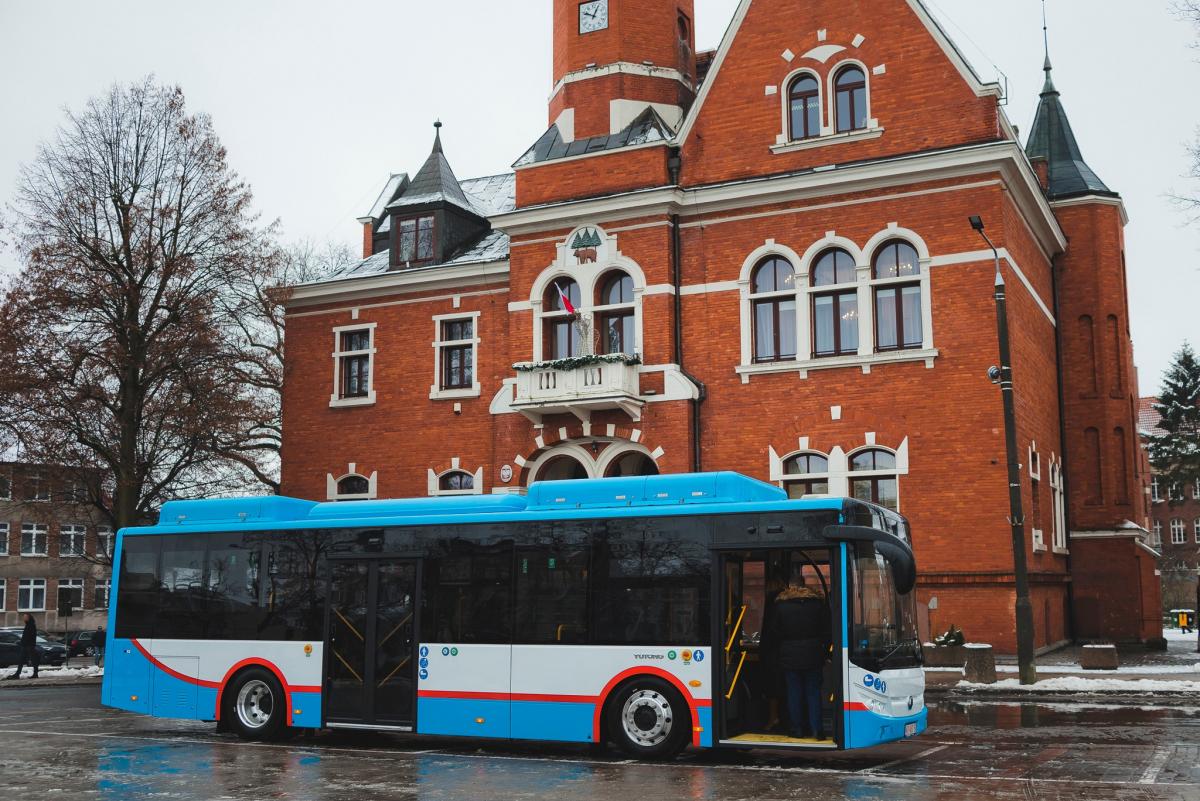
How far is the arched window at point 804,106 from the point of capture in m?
27.1

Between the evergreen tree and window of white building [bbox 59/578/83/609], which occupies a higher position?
the evergreen tree

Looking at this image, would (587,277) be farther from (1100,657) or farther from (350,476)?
(1100,657)

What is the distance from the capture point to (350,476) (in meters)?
33.7

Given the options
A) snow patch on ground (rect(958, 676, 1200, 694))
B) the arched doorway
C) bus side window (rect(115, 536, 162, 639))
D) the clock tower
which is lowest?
snow patch on ground (rect(958, 676, 1200, 694))

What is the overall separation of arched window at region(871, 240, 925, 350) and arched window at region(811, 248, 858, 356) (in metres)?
0.55

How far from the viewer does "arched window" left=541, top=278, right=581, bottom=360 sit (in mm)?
29156

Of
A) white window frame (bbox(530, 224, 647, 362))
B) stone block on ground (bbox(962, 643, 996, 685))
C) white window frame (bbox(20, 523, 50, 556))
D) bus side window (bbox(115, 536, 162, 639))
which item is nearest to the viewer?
bus side window (bbox(115, 536, 162, 639))

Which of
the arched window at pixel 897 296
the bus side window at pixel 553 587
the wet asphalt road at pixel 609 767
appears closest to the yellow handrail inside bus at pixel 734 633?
the wet asphalt road at pixel 609 767

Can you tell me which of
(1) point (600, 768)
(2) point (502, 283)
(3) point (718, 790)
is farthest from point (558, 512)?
(2) point (502, 283)

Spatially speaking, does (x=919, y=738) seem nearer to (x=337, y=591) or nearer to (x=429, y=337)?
(x=337, y=591)

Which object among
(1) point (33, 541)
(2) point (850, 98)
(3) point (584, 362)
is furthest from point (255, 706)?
(1) point (33, 541)

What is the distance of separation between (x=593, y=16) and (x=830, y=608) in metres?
22.4

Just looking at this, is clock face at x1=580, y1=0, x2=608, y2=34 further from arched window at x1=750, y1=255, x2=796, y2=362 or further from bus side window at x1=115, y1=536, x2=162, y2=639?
bus side window at x1=115, y1=536, x2=162, y2=639

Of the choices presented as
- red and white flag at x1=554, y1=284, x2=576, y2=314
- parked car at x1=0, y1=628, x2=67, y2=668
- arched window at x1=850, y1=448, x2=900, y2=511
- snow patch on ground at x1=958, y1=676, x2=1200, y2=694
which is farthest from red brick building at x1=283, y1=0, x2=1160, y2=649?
parked car at x1=0, y1=628, x2=67, y2=668
